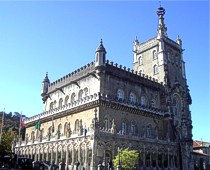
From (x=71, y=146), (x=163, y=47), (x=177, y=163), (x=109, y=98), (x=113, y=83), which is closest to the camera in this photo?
(x=71, y=146)

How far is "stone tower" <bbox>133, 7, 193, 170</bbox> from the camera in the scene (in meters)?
49.2

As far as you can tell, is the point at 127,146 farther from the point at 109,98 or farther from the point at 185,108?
the point at 185,108

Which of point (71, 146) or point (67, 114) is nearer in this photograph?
point (71, 146)

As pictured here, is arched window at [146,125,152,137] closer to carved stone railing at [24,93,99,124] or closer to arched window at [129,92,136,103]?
arched window at [129,92,136,103]

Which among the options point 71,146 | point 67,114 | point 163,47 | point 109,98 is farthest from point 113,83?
point 163,47

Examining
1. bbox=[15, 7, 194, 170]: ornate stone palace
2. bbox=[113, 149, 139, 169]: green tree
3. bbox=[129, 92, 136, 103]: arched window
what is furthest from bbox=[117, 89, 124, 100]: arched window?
bbox=[113, 149, 139, 169]: green tree

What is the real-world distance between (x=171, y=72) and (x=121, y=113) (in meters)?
16.6

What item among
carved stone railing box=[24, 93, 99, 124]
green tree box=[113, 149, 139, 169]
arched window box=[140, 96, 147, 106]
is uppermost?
arched window box=[140, 96, 147, 106]

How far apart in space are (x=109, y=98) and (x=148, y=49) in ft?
63.6

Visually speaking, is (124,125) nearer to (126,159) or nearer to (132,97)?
(132,97)

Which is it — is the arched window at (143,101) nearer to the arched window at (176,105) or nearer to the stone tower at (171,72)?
the stone tower at (171,72)

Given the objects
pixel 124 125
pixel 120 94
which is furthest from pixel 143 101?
pixel 124 125

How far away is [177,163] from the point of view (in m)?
45.5

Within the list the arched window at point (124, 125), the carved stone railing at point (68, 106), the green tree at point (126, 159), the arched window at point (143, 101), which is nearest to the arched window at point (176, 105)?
the arched window at point (143, 101)
